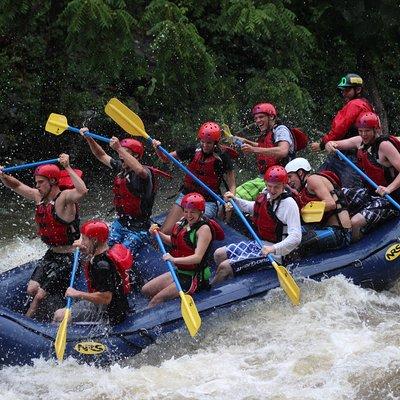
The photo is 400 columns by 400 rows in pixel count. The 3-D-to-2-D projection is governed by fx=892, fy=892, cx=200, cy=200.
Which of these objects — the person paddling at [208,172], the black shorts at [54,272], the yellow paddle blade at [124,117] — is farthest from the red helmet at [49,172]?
the yellow paddle blade at [124,117]

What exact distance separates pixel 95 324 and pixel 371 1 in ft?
25.4

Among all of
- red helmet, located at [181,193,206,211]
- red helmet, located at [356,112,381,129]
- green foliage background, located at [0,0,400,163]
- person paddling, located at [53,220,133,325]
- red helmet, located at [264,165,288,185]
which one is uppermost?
red helmet, located at [356,112,381,129]

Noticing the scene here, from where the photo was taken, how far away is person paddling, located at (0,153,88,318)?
717cm

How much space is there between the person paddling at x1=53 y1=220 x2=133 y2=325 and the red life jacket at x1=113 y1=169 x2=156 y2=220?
3.76ft

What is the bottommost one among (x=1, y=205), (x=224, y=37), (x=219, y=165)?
(x=1, y=205)

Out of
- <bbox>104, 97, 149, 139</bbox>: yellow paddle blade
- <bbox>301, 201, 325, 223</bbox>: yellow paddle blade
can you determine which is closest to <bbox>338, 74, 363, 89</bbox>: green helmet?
<bbox>301, 201, 325, 223</bbox>: yellow paddle blade

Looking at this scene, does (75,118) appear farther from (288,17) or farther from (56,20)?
(288,17)

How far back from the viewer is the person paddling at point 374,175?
7.91 meters

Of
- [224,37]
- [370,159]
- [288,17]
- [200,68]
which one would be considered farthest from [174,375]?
[224,37]

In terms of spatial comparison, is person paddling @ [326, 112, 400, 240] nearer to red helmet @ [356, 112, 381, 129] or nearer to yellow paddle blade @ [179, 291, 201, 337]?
red helmet @ [356, 112, 381, 129]

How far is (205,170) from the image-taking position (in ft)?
26.8

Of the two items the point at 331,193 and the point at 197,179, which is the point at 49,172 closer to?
the point at 197,179

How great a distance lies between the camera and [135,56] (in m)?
11.8

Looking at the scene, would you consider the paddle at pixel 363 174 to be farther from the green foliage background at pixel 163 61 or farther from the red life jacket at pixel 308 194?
the green foliage background at pixel 163 61
